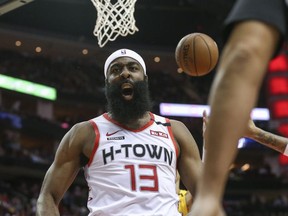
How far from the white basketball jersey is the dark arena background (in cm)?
1797

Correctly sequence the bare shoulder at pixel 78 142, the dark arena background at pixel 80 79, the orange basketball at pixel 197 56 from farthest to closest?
the dark arena background at pixel 80 79, the orange basketball at pixel 197 56, the bare shoulder at pixel 78 142

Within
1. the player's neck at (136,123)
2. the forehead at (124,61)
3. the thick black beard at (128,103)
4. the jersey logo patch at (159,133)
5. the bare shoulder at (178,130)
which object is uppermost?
the forehead at (124,61)

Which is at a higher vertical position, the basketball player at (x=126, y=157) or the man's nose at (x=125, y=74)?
the man's nose at (x=125, y=74)

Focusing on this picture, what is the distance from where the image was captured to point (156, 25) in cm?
2853

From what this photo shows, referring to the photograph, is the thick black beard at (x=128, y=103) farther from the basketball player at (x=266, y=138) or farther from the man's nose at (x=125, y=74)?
the basketball player at (x=266, y=138)

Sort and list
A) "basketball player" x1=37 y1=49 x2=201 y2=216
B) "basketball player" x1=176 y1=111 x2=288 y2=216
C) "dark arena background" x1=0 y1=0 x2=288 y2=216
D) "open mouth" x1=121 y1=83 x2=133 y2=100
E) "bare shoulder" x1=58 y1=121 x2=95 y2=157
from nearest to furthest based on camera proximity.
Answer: "basketball player" x1=176 y1=111 x2=288 y2=216
"basketball player" x1=37 y1=49 x2=201 y2=216
"bare shoulder" x1=58 y1=121 x2=95 y2=157
"open mouth" x1=121 y1=83 x2=133 y2=100
"dark arena background" x1=0 y1=0 x2=288 y2=216

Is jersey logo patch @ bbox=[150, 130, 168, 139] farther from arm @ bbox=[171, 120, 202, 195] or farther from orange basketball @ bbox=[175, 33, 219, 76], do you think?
orange basketball @ bbox=[175, 33, 219, 76]

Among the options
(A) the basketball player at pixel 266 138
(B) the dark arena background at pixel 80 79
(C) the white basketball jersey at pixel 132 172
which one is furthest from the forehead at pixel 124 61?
(B) the dark arena background at pixel 80 79

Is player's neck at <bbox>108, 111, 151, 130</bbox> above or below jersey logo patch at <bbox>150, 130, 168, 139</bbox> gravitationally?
below

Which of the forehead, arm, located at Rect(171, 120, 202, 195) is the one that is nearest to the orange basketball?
the forehead

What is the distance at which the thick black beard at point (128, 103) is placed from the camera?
4219 mm

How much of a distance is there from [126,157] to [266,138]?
897mm

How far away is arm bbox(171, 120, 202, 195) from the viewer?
4.11 metres

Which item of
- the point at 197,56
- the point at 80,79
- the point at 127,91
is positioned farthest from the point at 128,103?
the point at 80,79
